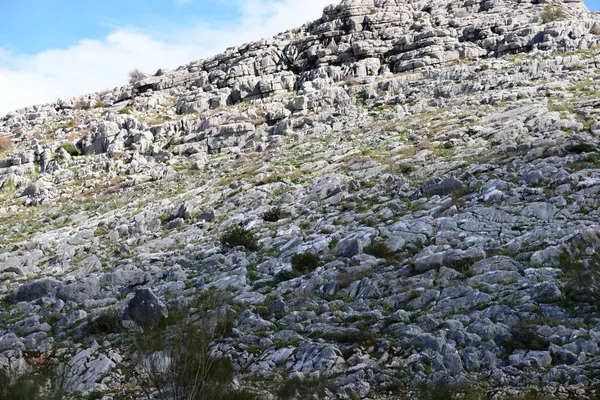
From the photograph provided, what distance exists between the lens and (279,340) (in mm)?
8680

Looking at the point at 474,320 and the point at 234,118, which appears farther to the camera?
the point at 234,118

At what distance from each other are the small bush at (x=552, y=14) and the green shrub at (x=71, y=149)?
1466 inches

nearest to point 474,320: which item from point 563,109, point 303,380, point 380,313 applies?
point 380,313

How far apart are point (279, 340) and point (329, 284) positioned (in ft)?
7.47

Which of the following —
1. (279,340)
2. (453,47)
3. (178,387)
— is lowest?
(279,340)

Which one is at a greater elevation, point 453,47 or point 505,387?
point 453,47

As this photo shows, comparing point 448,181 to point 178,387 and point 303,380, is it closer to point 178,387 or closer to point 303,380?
point 303,380

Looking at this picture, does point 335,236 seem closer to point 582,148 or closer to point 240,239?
point 240,239

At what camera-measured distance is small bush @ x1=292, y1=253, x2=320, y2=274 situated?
12.0 m

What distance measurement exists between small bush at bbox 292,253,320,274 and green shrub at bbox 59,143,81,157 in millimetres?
28568

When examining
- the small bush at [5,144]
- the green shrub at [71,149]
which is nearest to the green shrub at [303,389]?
the green shrub at [71,149]

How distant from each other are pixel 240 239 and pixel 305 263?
11.0 ft

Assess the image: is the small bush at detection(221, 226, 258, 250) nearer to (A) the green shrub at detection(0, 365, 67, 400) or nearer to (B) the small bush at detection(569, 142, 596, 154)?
(A) the green shrub at detection(0, 365, 67, 400)

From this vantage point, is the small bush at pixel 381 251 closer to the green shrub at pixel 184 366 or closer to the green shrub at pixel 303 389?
the green shrub at pixel 303 389
